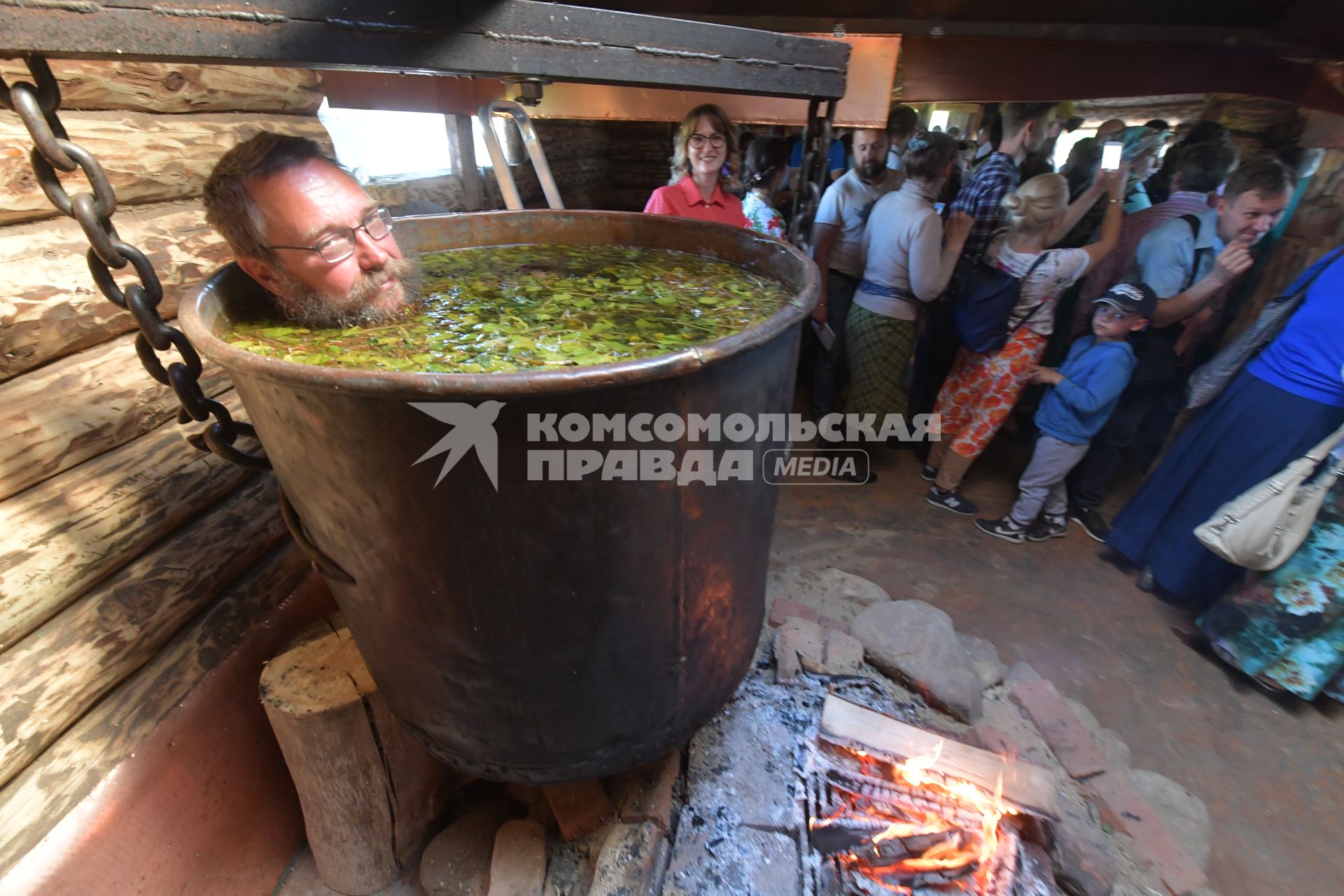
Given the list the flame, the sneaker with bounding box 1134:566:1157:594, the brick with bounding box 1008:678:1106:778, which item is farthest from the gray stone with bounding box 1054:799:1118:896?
the sneaker with bounding box 1134:566:1157:594

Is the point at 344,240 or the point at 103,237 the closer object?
the point at 103,237

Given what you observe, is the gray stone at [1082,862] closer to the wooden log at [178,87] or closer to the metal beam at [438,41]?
the metal beam at [438,41]

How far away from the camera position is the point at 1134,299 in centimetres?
339

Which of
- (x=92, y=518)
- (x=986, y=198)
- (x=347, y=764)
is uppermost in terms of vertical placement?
(x=986, y=198)

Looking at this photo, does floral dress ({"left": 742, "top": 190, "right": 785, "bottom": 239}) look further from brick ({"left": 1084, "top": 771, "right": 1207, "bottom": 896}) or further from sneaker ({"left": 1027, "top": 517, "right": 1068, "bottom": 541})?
brick ({"left": 1084, "top": 771, "right": 1207, "bottom": 896})

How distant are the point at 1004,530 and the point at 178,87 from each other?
478 cm

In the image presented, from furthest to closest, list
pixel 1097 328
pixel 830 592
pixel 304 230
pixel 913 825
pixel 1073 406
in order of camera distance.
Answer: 1. pixel 1073 406
2. pixel 1097 328
3. pixel 830 592
4. pixel 913 825
5. pixel 304 230

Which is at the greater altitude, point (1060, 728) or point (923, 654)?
point (923, 654)

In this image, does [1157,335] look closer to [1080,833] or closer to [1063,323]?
[1063,323]

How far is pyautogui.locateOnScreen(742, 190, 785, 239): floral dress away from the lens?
3.93 m

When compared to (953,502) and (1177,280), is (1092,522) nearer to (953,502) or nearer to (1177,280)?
(953,502)

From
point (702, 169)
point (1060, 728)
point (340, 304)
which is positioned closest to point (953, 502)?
point (1060, 728)

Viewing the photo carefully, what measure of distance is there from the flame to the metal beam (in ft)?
6.54

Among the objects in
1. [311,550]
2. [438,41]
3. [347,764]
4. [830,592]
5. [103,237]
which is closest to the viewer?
[103,237]
